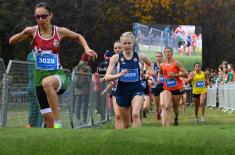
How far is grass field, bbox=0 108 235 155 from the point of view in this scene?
535 cm

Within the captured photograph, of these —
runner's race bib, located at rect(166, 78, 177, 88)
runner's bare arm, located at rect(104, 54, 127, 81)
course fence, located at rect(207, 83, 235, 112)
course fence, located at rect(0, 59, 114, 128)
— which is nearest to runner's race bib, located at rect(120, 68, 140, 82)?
runner's bare arm, located at rect(104, 54, 127, 81)

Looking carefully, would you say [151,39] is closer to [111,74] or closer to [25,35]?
[111,74]

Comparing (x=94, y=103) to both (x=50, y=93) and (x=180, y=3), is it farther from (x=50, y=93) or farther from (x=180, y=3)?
(x=180, y=3)

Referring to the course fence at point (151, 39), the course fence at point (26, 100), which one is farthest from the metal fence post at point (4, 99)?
the course fence at point (151, 39)

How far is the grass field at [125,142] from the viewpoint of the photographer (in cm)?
535

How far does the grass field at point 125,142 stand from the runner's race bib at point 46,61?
272 centimetres

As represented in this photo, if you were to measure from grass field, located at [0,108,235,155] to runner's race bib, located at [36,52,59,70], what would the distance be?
2.72m

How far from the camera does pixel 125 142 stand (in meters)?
5.49

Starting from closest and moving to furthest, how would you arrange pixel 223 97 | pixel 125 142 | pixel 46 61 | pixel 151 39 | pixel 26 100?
pixel 125 142 → pixel 46 61 → pixel 26 100 → pixel 223 97 → pixel 151 39

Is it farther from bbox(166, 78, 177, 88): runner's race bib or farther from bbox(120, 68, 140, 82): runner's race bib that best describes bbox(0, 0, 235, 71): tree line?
bbox(120, 68, 140, 82): runner's race bib

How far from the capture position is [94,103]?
56.2ft

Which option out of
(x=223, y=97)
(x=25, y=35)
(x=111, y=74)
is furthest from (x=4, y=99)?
(x=223, y=97)

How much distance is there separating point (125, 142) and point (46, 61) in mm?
3304

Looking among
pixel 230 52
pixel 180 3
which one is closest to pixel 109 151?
pixel 180 3
